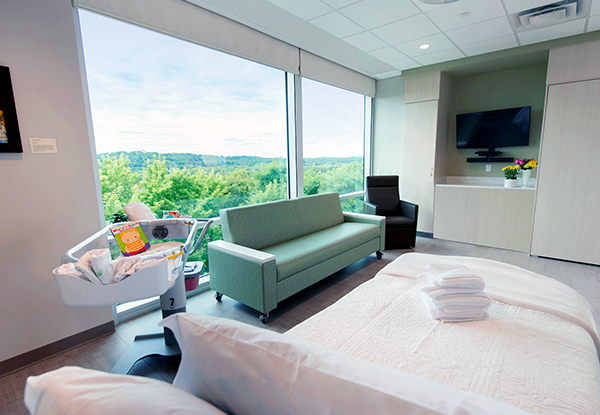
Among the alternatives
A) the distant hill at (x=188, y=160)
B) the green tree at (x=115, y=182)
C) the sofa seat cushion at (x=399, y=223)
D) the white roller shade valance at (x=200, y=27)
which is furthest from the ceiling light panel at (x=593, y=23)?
the green tree at (x=115, y=182)

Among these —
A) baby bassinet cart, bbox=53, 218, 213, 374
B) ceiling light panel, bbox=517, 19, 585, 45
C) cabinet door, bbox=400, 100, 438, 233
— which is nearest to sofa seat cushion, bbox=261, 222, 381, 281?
baby bassinet cart, bbox=53, 218, 213, 374

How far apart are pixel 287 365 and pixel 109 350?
2060 millimetres

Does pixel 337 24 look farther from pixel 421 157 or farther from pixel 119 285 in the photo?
pixel 119 285

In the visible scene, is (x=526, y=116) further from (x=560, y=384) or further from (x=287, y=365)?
(x=287, y=365)

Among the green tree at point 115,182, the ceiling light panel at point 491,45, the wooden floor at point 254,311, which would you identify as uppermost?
the ceiling light panel at point 491,45

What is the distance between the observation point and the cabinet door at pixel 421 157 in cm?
453

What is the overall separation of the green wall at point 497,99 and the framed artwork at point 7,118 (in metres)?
5.21

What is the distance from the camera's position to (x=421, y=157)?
15.3 ft

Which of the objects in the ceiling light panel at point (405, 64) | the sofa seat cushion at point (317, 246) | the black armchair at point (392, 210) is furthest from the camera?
the ceiling light panel at point (405, 64)

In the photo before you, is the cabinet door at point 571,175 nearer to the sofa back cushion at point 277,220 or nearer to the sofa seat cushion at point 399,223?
the sofa seat cushion at point 399,223

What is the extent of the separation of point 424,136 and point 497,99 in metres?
1.14

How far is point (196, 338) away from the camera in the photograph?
2.28 feet

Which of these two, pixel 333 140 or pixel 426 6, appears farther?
pixel 333 140

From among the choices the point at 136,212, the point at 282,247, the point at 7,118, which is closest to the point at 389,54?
the point at 282,247
